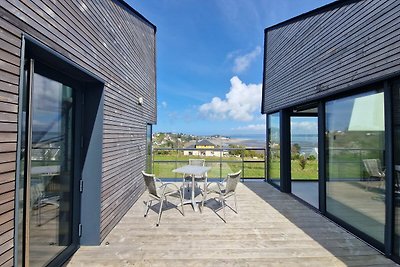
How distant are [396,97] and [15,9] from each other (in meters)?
3.77

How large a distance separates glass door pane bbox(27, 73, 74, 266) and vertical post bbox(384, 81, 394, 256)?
12.5 feet

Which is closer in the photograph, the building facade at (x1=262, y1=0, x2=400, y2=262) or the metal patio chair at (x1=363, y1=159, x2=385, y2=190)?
the building facade at (x1=262, y1=0, x2=400, y2=262)

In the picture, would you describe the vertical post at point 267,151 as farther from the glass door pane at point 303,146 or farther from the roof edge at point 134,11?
the roof edge at point 134,11

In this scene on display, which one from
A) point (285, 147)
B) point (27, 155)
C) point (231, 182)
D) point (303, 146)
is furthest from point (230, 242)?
point (303, 146)

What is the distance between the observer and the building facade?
269 centimetres

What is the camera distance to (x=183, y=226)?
139 inches

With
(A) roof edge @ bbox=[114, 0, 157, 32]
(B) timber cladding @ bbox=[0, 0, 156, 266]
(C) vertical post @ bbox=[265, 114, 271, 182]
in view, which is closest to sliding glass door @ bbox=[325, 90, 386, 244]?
(C) vertical post @ bbox=[265, 114, 271, 182]

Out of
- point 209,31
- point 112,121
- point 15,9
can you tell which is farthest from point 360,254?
point 209,31

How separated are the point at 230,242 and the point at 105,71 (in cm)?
291

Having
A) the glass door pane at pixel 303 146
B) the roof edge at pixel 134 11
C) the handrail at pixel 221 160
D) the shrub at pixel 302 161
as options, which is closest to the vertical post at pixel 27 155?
the roof edge at pixel 134 11

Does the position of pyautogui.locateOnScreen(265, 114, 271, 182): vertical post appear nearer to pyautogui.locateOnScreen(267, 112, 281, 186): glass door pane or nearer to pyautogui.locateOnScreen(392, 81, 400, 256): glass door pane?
pyautogui.locateOnScreen(267, 112, 281, 186): glass door pane

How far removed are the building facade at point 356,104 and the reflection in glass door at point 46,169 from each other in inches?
147

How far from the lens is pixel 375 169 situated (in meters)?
3.05

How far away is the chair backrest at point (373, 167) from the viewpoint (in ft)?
9.76
